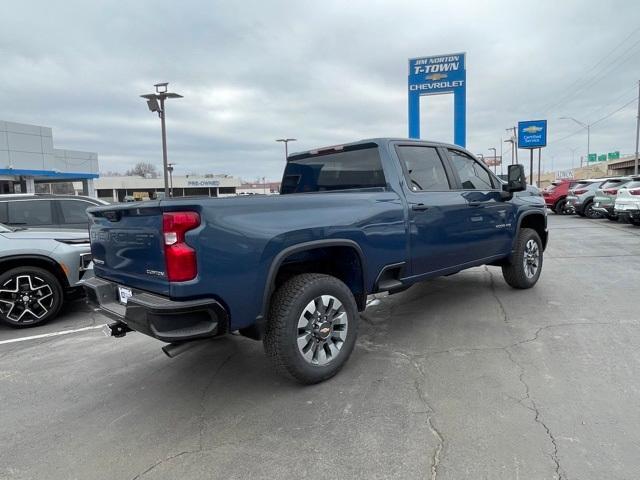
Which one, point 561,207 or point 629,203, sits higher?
point 629,203

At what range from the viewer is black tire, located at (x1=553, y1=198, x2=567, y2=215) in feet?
72.9

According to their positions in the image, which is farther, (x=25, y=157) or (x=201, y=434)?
(x=25, y=157)

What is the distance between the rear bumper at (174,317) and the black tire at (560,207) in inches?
899

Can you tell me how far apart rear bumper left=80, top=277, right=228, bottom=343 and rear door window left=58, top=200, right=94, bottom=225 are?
18.6 feet

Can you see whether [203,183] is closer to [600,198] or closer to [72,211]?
[600,198]

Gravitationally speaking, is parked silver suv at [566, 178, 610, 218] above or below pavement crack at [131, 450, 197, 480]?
above

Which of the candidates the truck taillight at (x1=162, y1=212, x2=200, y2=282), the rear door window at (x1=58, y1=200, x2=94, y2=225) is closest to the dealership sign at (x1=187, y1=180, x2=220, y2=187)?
the rear door window at (x1=58, y1=200, x2=94, y2=225)

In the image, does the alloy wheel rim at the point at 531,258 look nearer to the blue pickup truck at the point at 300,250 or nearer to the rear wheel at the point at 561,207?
the blue pickup truck at the point at 300,250

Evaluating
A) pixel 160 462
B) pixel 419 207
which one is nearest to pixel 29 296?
pixel 160 462

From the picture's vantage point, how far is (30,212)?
7.57 metres

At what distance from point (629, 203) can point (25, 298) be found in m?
15.4

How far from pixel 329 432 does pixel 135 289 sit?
1682 millimetres

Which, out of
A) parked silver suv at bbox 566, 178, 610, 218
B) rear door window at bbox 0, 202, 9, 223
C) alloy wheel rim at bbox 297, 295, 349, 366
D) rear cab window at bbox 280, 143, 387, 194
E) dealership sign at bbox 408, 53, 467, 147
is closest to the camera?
alloy wheel rim at bbox 297, 295, 349, 366

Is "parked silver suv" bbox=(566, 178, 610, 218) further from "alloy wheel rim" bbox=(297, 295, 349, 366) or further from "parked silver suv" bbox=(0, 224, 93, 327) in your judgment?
"parked silver suv" bbox=(0, 224, 93, 327)
